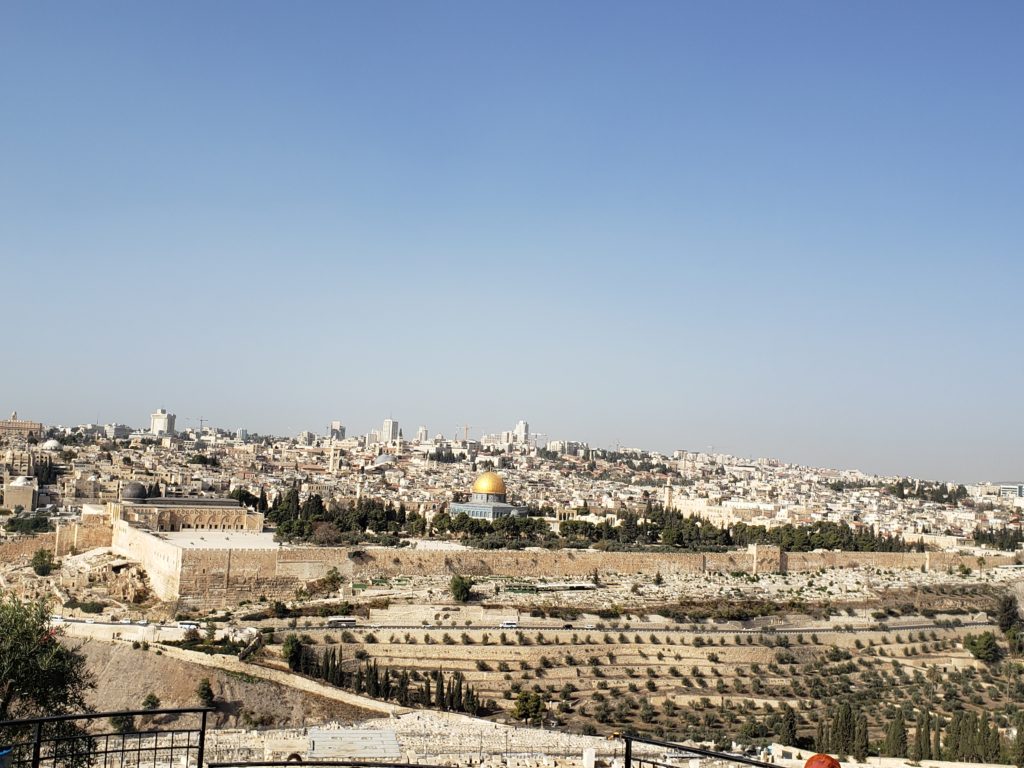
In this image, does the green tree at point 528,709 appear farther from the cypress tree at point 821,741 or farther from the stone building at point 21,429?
the stone building at point 21,429

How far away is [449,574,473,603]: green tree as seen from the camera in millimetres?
26203

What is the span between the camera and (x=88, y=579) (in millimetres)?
26188

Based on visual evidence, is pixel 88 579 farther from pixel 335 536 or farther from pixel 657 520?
pixel 657 520

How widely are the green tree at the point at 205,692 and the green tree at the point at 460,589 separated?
25.9 feet

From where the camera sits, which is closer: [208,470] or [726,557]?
[726,557]

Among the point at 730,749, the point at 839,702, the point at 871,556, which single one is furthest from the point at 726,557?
the point at 730,749

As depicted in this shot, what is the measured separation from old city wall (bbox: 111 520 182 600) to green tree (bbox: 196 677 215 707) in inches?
228

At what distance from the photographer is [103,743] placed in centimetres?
1611

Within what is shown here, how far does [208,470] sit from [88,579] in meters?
29.0

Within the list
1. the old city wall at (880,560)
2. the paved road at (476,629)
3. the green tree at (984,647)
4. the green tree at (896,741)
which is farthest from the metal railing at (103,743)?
the old city wall at (880,560)

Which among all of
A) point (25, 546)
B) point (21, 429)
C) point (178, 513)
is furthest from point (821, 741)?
point (21, 429)

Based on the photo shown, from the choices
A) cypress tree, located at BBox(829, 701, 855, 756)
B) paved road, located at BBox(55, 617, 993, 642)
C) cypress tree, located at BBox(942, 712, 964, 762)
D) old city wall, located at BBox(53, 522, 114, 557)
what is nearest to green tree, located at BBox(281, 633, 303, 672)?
paved road, located at BBox(55, 617, 993, 642)

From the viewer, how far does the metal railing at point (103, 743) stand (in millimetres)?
6021

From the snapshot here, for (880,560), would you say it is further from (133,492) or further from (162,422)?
(162,422)
